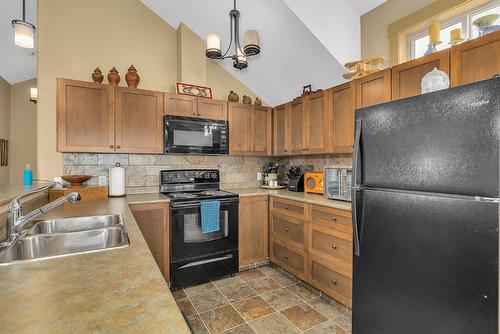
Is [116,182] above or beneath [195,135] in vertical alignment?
beneath

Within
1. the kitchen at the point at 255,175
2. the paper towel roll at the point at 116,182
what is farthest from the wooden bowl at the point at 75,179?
the paper towel roll at the point at 116,182

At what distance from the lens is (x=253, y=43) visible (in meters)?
2.45

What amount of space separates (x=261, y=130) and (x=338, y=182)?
1.45m

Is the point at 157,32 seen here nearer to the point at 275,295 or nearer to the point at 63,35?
the point at 63,35

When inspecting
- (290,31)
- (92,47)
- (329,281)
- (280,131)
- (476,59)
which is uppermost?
(290,31)

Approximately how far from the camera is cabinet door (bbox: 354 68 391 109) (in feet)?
7.32

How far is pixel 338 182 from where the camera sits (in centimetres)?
258

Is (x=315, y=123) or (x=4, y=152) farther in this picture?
(x=4, y=152)

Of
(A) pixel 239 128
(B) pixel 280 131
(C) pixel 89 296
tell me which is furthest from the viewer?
(B) pixel 280 131

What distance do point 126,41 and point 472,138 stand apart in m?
3.51

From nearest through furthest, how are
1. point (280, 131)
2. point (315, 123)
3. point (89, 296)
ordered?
point (89, 296), point (315, 123), point (280, 131)

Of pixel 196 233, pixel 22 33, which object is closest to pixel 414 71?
pixel 196 233

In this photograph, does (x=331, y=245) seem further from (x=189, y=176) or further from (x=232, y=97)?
(x=232, y=97)

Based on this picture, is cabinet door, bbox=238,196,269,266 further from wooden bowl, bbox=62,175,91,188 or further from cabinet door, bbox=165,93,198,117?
wooden bowl, bbox=62,175,91,188
